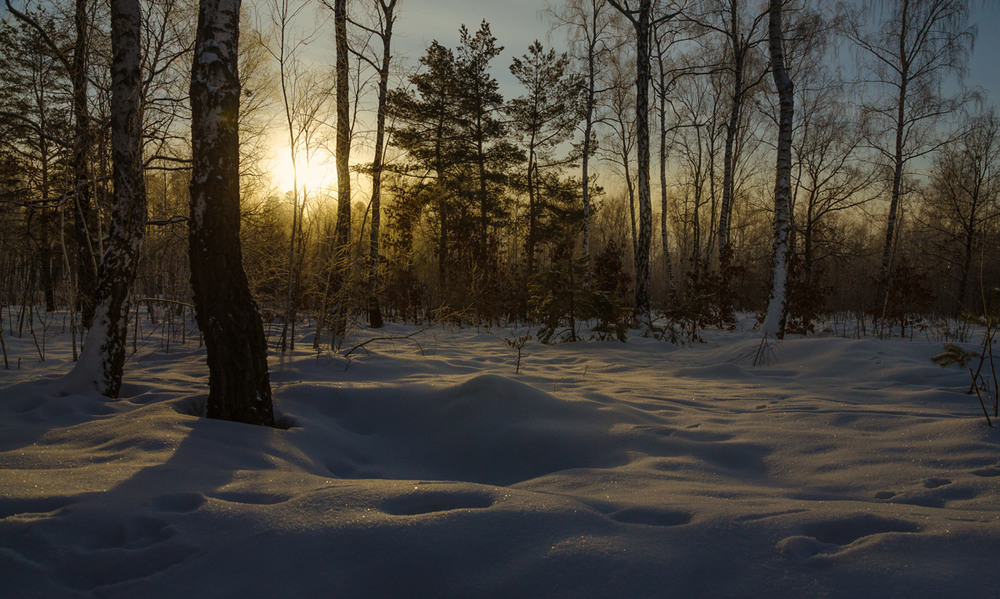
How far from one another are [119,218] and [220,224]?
1.36 m

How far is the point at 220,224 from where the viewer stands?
8.98 ft

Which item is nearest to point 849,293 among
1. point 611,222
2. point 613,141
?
point 613,141

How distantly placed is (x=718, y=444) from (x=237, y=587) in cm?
252

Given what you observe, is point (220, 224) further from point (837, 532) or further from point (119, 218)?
point (837, 532)

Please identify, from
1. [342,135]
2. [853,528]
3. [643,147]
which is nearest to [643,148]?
[643,147]

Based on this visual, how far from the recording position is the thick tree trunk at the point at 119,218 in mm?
3396

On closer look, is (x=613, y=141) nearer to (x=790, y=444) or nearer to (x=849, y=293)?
(x=849, y=293)

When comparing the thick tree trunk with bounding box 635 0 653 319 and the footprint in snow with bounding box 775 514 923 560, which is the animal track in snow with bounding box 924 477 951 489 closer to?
the footprint in snow with bounding box 775 514 923 560

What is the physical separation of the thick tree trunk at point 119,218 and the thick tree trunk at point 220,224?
117cm

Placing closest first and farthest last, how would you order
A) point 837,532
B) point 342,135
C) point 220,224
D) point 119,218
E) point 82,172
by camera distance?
1. point 837,532
2. point 220,224
3. point 119,218
4. point 82,172
5. point 342,135

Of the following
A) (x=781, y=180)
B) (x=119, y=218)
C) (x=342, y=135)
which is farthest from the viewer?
(x=781, y=180)

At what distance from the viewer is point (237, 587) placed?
4.09 ft

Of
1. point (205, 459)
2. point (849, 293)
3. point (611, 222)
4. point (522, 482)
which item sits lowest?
point (522, 482)

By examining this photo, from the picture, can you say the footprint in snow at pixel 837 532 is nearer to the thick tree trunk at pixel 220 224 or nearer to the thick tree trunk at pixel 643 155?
the thick tree trunk at pixel 220 224
